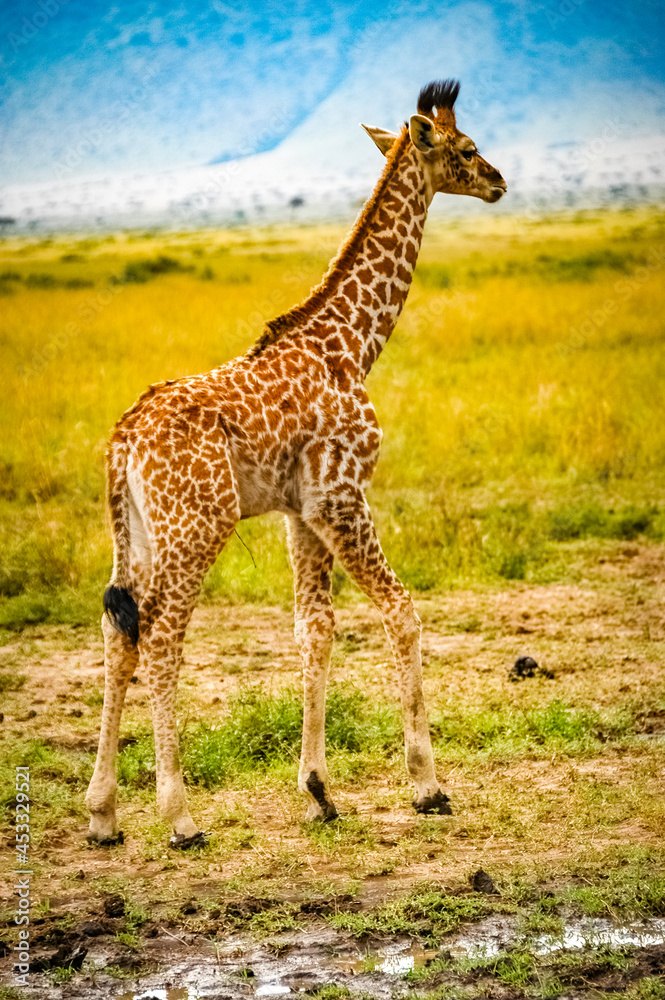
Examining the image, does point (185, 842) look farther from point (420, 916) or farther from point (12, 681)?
point (12, 681)

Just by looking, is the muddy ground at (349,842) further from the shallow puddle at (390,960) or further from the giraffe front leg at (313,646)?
the giraffe front leg at (313,646)

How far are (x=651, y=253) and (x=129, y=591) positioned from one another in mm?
24471

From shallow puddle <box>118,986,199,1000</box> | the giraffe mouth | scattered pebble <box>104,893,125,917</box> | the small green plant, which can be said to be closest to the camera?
shallow puddle <box>118,986,199,1000</box>

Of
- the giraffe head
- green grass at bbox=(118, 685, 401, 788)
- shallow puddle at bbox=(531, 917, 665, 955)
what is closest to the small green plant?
green grass at bbox=(118, 685, 401, 788)

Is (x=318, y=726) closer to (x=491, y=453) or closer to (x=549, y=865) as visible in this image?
(x=549, y=865)

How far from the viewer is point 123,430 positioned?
4.85 metres

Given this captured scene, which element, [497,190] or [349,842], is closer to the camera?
[349,842]

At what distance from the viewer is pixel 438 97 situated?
572 cm

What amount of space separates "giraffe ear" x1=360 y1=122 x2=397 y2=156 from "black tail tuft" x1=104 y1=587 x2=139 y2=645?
8.79ft

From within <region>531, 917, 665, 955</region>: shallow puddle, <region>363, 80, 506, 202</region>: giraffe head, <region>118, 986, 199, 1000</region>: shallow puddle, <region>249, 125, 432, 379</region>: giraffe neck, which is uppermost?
<region>363, 80, 506, 202</region>: giraffe head

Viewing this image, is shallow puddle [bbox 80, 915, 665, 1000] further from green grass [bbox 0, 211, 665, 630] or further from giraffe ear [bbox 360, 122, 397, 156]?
green grass [bbox 0, 211, 665, 630]

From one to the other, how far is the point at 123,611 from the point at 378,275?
6.63 feet

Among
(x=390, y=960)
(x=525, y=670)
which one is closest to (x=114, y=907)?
(x=390, y=960)

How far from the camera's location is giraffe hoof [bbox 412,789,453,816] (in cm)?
505
